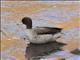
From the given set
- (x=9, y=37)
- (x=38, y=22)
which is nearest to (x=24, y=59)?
(x=9, y=37)

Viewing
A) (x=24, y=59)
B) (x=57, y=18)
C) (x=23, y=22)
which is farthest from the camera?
(x=57, y=18)

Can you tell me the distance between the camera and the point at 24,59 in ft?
4.42

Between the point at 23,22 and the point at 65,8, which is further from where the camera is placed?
the point at 65,8

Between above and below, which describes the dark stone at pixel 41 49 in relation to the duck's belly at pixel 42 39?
below

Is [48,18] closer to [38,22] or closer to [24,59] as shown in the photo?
[38,22]

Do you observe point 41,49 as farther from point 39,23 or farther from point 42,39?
point 39,23

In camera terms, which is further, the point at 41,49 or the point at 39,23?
the point at 39,23

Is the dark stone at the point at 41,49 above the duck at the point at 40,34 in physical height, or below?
below

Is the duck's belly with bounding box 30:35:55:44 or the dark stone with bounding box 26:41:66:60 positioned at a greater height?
the duck's belly with bounding box 30:35:55:44

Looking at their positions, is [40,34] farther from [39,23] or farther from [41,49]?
[39,23]

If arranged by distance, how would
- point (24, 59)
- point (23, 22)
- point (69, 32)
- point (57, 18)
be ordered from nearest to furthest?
point (24, 59), point (23, 22), point (69, 32), point (57, 18)

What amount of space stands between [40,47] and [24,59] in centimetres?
12

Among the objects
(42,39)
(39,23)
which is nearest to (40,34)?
(42,39)

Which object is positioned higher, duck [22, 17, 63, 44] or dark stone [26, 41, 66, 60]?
duck [22, 17, 63, 44]
